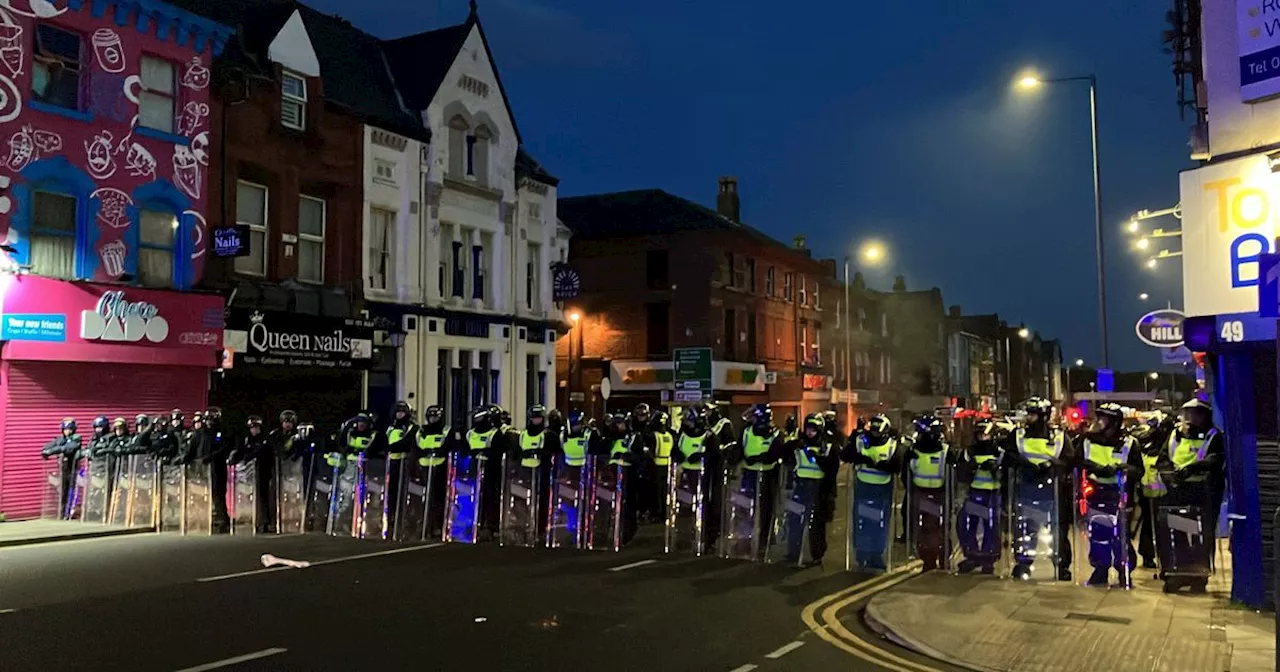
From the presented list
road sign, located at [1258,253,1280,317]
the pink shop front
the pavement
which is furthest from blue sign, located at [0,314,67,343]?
road sign, located at [1258,253,1280,317]

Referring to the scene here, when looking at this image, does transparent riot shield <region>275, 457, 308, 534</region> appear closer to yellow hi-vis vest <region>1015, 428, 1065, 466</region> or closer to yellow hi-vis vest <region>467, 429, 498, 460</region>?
yellow hi-vis vest <region>467, 429, 498, 460</region>

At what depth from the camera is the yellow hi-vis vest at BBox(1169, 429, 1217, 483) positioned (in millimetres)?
11011

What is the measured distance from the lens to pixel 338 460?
53.3 ft

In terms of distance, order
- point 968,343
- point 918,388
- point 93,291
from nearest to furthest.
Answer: point 93,291 < point 918,388 < point 968,343

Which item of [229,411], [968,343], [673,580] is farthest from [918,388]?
[673,580]

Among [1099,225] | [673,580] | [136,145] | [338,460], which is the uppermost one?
[136,145]

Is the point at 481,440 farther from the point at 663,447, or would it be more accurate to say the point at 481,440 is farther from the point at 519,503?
the point at 663,447

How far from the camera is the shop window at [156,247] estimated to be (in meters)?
20.8

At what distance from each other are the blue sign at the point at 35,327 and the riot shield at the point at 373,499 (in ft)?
22.4

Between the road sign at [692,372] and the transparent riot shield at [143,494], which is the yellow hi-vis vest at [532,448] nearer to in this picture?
the transparent riot shield at [143,494]

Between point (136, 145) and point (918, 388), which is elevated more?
point (136, 145)

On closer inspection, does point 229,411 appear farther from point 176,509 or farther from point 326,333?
point 176,509

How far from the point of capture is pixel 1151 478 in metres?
12.2

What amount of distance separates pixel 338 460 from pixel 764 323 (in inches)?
1289
